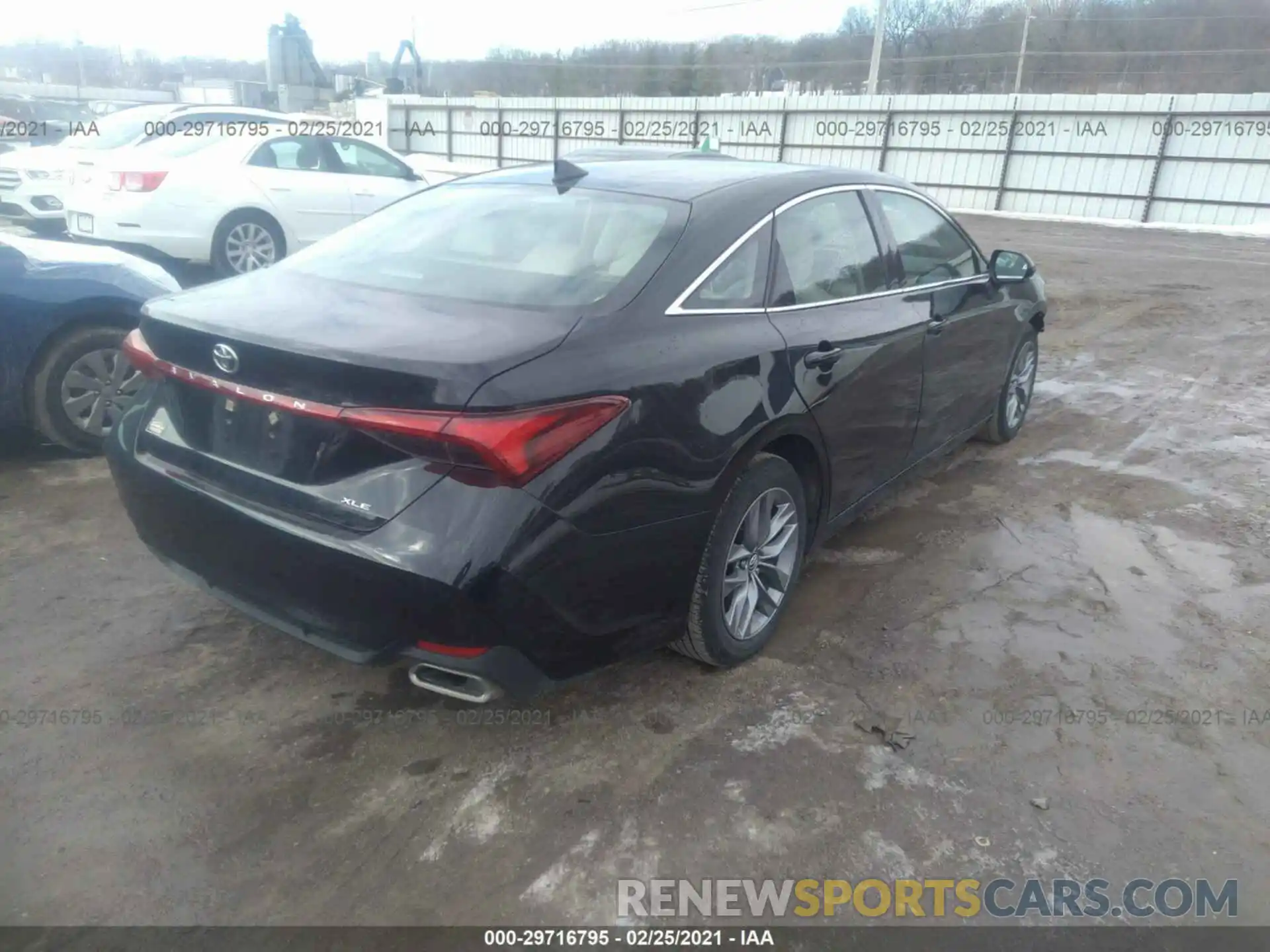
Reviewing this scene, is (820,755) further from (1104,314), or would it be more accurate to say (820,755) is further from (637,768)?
(1104,314)

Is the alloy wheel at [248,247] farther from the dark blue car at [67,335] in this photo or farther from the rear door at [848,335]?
the rear door at [848,335]

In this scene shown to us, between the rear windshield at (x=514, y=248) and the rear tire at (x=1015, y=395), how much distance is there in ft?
9.73

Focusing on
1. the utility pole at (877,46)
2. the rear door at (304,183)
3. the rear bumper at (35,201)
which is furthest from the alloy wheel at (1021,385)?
the utility pole at (877,46)

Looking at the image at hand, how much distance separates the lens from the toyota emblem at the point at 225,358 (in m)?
2.38

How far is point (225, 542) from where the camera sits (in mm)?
2500

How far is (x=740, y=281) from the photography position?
2953 millimetres

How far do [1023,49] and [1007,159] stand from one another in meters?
23.1

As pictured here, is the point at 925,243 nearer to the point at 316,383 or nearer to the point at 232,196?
the point at 316,383

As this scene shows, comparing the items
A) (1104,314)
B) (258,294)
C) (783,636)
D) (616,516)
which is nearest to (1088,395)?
(1104,314)

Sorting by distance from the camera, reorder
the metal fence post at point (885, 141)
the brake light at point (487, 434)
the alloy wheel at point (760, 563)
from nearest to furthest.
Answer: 1. the brake light at point (487, 434)
2. the alloy wheel at point (760, 563)
3. the metal fence post at point (885, 141)

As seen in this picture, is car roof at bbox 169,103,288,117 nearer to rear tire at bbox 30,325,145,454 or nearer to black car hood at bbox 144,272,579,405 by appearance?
rear tire at bbox 30,325,145,454

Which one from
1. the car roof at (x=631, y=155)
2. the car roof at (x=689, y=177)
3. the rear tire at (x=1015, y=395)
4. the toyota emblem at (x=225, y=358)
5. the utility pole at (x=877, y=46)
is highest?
the utility pole at (x=877, y=46)

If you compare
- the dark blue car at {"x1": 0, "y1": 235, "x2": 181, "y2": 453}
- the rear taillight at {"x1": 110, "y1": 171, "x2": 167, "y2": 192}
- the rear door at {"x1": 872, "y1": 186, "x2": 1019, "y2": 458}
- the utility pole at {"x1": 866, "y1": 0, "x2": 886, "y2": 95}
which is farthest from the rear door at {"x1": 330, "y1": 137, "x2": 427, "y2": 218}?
the utility pole at {"x1": 866, "y1": 0, "x2": 886, "y2": 95}

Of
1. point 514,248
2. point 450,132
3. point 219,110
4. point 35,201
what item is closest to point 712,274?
point 514,248
